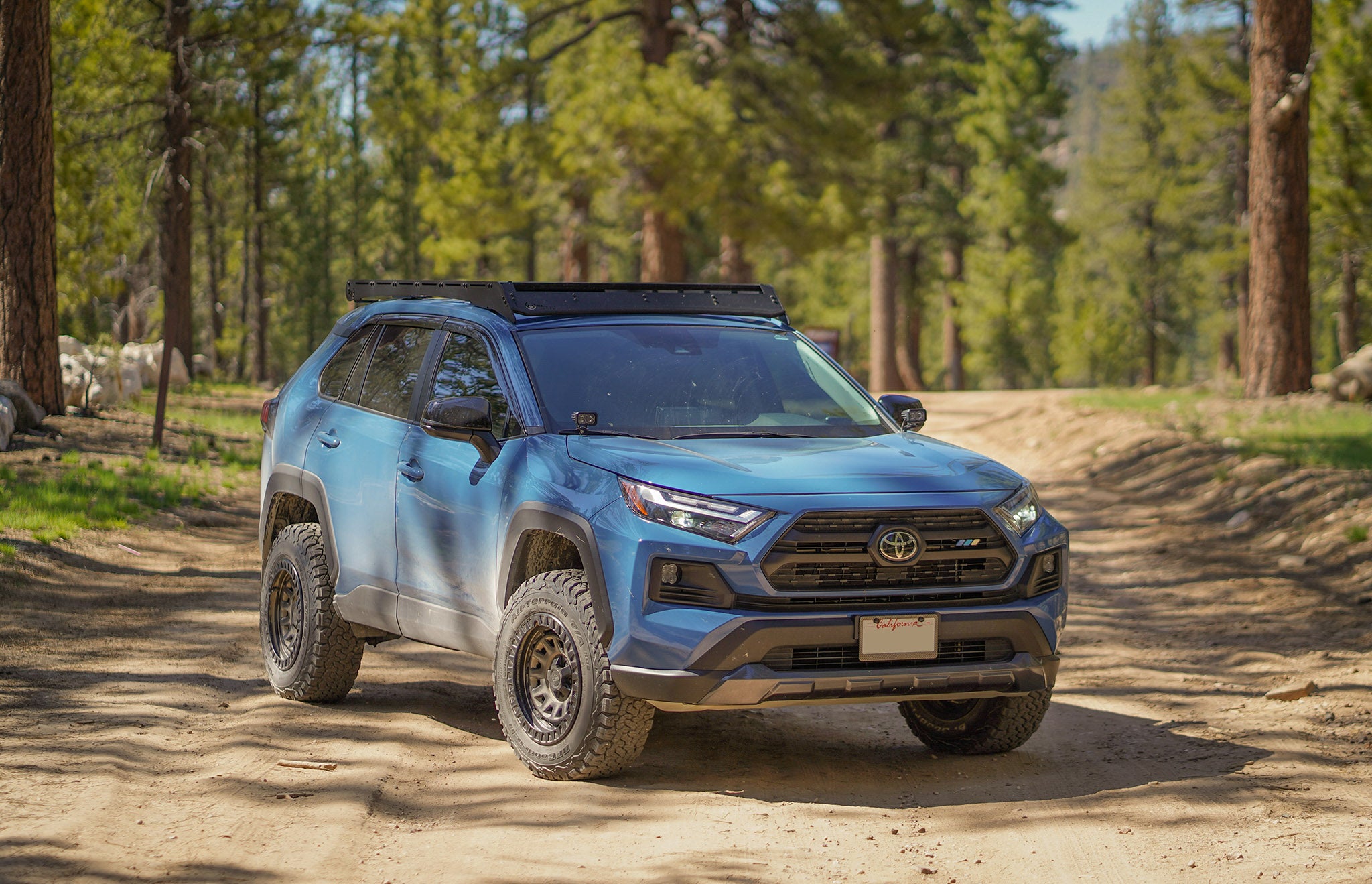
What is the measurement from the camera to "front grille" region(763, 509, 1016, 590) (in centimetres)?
550

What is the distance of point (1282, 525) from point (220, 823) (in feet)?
32.8

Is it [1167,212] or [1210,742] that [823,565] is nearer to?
[1210,742]

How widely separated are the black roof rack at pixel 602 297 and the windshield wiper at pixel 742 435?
0.74 metres

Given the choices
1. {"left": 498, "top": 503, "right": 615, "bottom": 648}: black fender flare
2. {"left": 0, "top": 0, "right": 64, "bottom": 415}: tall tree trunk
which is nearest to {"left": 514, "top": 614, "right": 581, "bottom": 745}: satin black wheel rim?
{"left": 498, "top": 503, "right": 615, "bottom": 648}: black fender flare

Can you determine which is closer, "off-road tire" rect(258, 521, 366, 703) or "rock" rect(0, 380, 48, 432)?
"off-road tire" rect(258, 521, 366, 703)

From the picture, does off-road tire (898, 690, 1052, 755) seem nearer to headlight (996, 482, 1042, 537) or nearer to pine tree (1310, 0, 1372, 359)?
headlight (996, 482, 1042, 537)

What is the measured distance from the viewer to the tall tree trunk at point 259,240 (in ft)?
123

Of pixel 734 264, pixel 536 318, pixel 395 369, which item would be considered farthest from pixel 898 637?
pixel 734 264

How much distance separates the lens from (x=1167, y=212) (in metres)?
57.3

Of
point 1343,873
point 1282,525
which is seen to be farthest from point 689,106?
point 1343,873

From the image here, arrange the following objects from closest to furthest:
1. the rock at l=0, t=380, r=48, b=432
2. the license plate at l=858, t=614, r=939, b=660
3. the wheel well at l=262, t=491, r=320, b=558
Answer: the license plate at l=858, t=614, r=939, b=660 < the wheel well at l=262, t=491, r=320, b=558 < the rock at l=0, t=380, r=48, b=432

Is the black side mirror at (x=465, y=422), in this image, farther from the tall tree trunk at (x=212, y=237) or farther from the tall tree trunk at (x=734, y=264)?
the tall tree trunk at (x=212, y=237)

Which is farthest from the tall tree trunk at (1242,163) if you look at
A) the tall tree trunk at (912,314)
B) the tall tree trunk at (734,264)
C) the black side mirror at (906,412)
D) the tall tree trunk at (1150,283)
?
the black side mirror at (906,412)

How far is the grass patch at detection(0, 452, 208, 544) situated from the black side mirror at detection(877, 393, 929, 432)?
700cm
